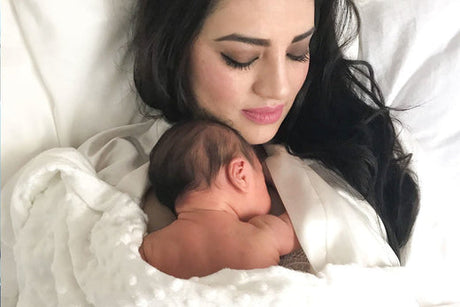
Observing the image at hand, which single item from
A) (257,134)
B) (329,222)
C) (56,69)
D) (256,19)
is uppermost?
(256,19)

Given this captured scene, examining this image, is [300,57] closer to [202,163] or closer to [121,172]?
[202,163]

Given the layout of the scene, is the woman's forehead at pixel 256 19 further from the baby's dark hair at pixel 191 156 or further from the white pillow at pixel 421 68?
the white pillow at pixel 421 68

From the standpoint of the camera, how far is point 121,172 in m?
1.22

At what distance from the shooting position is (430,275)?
1.14 metres

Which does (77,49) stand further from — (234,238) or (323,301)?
(323,301)

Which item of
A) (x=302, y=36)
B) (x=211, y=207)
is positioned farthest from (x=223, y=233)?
(x=302, y=36)

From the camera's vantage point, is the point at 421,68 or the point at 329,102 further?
the point at 421,68

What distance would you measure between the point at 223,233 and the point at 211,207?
65 millimetres

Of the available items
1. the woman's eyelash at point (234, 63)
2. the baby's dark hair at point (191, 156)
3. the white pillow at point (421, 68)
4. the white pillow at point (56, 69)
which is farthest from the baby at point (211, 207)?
the white pillow at point (421, 68)

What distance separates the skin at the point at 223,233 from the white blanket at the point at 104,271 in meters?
0.05

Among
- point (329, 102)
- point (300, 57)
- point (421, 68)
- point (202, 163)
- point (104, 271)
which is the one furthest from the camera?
point (421, 68)

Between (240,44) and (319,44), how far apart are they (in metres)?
0.32

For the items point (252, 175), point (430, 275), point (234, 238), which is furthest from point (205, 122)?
point (430, 275)

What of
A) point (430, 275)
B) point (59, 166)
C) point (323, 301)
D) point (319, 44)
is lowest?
point (430, 275)
